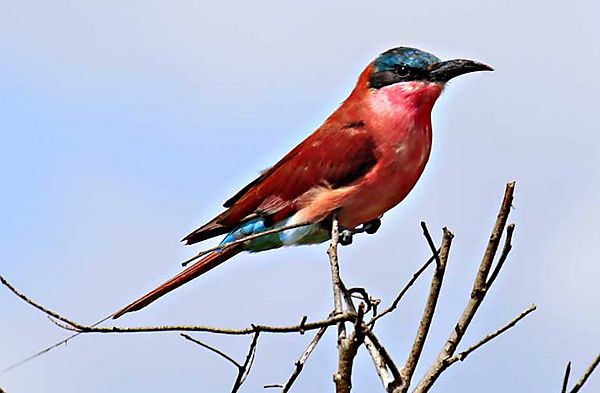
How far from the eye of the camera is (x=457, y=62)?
15.8ft

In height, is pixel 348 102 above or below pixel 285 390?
above

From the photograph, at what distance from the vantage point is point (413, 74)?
494 cm

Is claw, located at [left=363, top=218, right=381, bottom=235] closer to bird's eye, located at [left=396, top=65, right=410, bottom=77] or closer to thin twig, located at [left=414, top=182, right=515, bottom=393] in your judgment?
bird's eye, located at [left=396, top=65, right=410, bottom=77]

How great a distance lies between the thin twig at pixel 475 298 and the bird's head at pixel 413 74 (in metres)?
1.83

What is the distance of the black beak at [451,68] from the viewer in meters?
4.77

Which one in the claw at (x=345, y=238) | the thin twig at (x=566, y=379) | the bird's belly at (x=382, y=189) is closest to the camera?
the thin twig at (x=566, y=379)

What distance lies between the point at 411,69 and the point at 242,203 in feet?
3.01

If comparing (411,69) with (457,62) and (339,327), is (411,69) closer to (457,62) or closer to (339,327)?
(457,62)

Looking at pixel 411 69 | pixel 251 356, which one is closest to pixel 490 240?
pixel 251 356

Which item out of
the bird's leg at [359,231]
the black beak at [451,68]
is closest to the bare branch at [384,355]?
the bird's leg at [359,231]

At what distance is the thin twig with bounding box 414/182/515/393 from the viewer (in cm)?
297

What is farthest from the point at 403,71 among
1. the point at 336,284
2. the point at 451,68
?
the point at 336,284

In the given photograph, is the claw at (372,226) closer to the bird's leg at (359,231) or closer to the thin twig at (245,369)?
the bird's leg at (359,231)

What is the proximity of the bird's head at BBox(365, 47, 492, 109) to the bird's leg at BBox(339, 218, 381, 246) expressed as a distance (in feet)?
1.80
